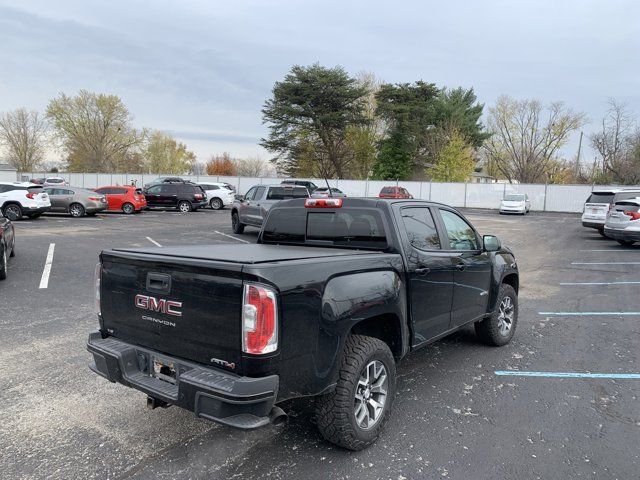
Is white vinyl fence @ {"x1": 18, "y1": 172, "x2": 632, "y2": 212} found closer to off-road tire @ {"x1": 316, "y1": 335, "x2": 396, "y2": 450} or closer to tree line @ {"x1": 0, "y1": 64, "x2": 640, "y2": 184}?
tree line @ {"x1": 0, "y1": 64, "x2": 640, "y2": 184}

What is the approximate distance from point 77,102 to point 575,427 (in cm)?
6867

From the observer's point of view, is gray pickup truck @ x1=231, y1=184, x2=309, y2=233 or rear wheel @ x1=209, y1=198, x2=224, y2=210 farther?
rear wheel @ x1=209, y1=198, x2=224, y2=210

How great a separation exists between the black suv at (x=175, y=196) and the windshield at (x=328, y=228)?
78.7 ft

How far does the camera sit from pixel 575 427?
3594 millimetres

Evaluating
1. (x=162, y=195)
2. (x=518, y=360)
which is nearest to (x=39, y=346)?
(x=518, y=360)

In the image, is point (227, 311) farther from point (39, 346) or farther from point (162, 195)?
point (162, 195)

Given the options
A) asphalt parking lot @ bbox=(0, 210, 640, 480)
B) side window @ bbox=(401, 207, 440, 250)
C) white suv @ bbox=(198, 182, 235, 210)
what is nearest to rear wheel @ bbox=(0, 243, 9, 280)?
asphalt parking lot @ bbox=(0, 210, 640, 480)

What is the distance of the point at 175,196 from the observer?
27500 mm

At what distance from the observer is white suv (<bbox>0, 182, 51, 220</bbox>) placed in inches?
754

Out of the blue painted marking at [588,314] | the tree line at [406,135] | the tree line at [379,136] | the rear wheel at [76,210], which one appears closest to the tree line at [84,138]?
the tree line at [379,136]

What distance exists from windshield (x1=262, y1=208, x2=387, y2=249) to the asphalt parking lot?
4.81 feet

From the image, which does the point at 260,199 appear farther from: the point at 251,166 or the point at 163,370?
the point at 251,166

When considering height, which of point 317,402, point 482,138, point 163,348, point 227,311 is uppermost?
point 482,138

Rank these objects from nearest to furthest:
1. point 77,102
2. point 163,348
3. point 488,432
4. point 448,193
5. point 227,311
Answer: point 227,311
point 163,348
point 488,432
point 448,193
point 77,102
